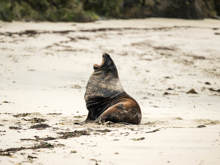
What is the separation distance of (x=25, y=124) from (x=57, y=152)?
1.87 metres

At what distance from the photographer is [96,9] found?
19734mm

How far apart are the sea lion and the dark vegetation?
33.4 feet

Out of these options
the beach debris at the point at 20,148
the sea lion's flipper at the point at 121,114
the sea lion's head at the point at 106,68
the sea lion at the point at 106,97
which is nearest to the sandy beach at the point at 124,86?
the beach debris at the point at 20,148

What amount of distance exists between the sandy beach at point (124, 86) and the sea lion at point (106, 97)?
247 mm

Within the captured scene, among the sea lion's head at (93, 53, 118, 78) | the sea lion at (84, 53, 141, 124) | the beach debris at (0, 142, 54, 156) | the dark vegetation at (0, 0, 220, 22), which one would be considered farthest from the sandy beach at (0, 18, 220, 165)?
the sea lion's head at (93, 53, 118, 78)

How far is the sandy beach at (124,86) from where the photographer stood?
485cm

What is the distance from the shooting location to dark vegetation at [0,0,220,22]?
682 inches

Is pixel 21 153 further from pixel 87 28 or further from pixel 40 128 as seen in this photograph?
pixel 87 28

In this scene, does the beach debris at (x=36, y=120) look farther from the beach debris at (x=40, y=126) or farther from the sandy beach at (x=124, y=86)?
the beach debris at (x=40, y=126)

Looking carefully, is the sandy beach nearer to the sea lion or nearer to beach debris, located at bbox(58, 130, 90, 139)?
beach debris, located at bbox(58, 130, 90, 139)

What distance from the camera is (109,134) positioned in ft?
18.9

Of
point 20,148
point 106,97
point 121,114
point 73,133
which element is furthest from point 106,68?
point 20,148

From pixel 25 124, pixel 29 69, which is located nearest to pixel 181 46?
pixel 29 69

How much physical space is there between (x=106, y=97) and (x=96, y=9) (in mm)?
13108
